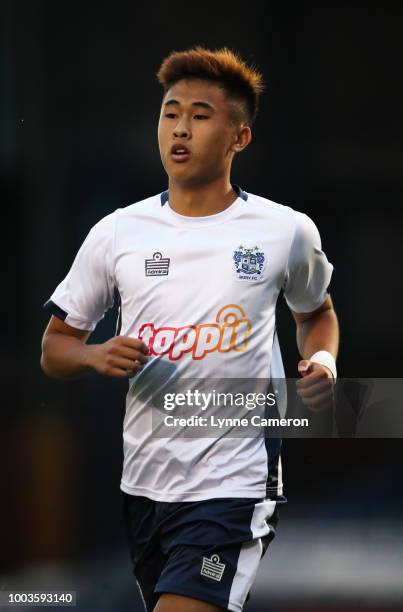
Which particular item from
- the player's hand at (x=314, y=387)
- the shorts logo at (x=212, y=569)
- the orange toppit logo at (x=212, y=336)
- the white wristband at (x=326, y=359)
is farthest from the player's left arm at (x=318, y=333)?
the shorts logo at (x=212, y=569)

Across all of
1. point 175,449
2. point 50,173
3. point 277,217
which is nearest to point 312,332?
point 277,217

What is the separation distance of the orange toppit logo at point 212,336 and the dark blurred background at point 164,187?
91 cm

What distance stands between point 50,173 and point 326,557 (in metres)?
1.69

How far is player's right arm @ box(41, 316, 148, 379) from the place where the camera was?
2.90 metres

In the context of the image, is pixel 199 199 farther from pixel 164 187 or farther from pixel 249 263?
pixel 164 187

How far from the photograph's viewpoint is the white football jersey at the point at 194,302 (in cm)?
307

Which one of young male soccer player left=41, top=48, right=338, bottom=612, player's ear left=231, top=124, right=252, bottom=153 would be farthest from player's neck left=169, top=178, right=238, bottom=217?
player's ear left=231, top=124, right=252, bottom=153

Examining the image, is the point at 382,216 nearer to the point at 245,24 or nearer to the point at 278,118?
the point at 278,118

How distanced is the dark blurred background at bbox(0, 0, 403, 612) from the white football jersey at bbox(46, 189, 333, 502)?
0.67 m

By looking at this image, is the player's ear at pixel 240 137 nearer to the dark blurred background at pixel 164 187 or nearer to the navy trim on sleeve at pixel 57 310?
the dark blurred background at pixel 164 187

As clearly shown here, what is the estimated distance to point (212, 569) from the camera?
9.52 ft

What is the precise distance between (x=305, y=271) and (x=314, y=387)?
0.51 meters

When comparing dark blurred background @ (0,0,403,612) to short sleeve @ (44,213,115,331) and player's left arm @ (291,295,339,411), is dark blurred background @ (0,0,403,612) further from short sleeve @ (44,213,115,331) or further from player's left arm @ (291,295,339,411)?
short sleeve @ (44,213,115,331)

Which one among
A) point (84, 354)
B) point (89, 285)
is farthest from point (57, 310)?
point (84, 354)
